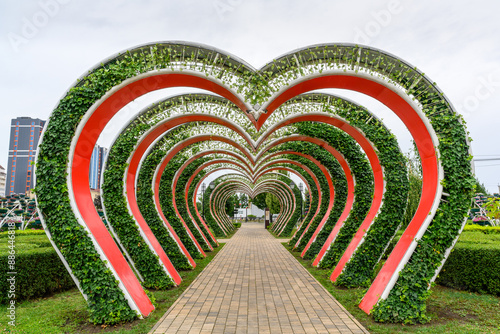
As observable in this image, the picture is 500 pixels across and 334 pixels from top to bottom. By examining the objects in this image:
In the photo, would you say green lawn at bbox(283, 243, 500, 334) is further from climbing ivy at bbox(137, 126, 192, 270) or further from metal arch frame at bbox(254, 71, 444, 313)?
climbing ivy at bbox(137, 126, 192, 270)

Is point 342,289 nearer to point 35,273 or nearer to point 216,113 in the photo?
point 216,113

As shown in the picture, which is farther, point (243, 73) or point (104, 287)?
point (243, 73)

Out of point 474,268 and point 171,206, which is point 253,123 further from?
point 171,206

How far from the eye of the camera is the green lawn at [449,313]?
4609 mm

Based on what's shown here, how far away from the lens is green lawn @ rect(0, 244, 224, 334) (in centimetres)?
457

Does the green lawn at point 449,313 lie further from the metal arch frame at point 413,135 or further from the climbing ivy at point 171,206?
the climbing ivy at point 171,206

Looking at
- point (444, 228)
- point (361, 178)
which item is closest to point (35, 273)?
point (444, 228)

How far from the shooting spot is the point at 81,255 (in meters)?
4.74

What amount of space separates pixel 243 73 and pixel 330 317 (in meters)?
4.09

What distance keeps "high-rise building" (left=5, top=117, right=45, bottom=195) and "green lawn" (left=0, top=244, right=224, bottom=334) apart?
1925cm

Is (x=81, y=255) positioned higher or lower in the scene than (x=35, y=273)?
higher

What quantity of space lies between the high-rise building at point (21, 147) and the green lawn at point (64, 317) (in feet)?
63.2

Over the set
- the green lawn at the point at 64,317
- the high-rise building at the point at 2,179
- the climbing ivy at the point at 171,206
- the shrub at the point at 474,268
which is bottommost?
the high-rise building at the point at 2,179

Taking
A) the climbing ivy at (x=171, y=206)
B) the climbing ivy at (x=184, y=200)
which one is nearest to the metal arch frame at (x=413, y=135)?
the climbing ivy at (x=171, y=206)
